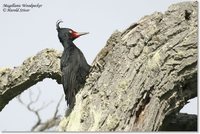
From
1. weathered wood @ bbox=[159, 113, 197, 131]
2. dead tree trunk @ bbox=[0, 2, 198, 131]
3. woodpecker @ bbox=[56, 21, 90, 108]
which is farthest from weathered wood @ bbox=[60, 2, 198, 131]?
weathered wood @ bbox=[159, 113, 197, 131]

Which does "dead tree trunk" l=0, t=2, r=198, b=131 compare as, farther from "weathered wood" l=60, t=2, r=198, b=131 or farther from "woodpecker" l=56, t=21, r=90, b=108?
"woodpecker" l=56, t=21, r=90, b=108

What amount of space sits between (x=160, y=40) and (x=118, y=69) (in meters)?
0.38

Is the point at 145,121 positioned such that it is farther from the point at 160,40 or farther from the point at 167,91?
the point at 160,40

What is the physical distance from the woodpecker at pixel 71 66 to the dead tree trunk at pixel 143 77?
379 mm

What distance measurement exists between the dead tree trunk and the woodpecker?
1.24 feet

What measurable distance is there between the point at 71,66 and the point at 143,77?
1181 mm

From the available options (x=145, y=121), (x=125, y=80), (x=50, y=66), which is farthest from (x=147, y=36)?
(x=50, y=66)

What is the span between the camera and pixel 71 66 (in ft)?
15.7

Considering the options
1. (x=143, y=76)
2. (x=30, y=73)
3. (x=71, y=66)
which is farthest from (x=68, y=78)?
(x=143, y=76)

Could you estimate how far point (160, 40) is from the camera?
385 cm

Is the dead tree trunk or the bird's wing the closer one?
the dead tree trunk

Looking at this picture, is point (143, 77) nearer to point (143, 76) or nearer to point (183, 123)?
point (143, 76)

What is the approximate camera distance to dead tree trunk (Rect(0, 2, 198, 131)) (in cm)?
369

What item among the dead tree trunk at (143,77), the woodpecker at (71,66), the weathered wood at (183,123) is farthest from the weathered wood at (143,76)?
the weathered wood at (183,123)
